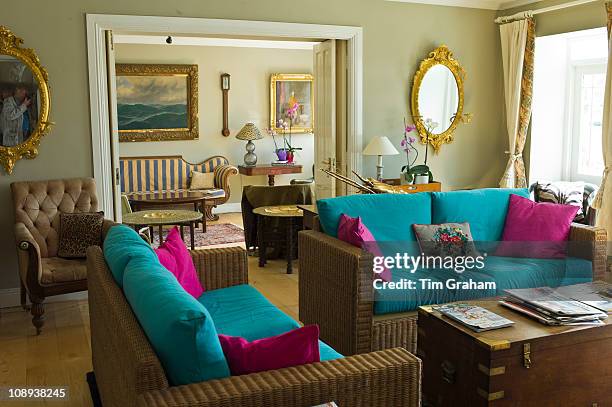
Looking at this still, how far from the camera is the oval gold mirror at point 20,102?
4590mm

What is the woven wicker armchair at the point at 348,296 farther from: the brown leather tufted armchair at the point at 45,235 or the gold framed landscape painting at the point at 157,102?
the gold framed landscape painting at the point at 157,102

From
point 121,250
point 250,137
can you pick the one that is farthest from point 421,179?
point 121,250

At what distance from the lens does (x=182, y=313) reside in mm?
1817

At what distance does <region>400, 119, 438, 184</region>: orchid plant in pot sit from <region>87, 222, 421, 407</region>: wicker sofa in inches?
158

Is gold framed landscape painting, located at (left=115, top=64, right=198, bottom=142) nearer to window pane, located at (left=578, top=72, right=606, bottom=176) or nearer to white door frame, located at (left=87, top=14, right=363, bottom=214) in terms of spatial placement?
white door frame, located at (left=87, top=14, right=363, bottom=214)

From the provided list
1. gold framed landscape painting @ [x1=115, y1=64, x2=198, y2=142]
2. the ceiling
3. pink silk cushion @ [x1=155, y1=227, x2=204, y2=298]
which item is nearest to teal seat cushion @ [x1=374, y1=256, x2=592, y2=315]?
pink silk cushion @ [x1=155, y1=227, x2=204, y2=298]

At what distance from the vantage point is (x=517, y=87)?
6086 millimetres

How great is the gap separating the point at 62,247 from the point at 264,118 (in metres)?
5.35

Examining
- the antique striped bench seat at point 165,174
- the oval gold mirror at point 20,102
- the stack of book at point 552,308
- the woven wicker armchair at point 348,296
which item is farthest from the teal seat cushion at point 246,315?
the antique striped bench seat at point 165,174

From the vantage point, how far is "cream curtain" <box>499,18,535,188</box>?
19.8ft

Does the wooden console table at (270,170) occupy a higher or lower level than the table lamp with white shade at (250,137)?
lower

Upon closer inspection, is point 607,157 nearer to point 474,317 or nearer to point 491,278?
point 491,278

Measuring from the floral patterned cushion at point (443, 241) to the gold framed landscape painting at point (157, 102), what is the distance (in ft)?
18.2

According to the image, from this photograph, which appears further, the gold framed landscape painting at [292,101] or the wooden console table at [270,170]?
the gold framed landscape painting at [292,101]
